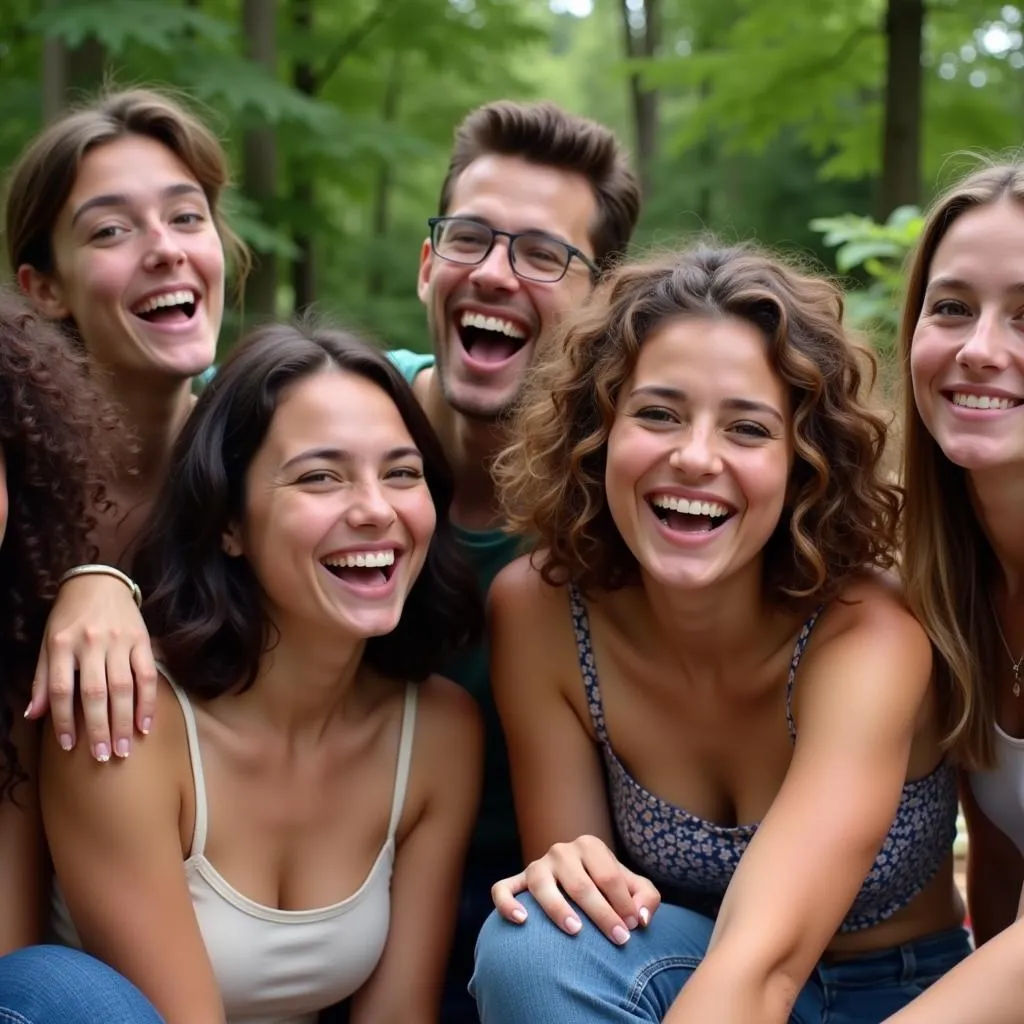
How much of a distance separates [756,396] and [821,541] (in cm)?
33

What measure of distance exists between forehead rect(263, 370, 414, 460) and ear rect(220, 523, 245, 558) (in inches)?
6.8

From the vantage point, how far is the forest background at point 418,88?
755 centimetres

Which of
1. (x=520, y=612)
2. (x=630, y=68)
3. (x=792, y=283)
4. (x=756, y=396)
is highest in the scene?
(x=630, y=68)

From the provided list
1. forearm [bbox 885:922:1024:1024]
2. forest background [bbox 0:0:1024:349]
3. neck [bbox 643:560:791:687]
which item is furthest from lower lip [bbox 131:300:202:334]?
forest background [bbox 0:0:1024:349]

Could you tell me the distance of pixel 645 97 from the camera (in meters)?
13.3

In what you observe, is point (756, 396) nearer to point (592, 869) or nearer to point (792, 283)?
point (792, 283)

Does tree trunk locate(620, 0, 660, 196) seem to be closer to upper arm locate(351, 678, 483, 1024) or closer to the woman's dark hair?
the woman's dark hair

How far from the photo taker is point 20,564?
2.50 m

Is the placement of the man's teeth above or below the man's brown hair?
below

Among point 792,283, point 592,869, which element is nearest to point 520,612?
point 592,869

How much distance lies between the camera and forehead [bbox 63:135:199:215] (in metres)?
3.26

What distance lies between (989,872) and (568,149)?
1976 millimetres

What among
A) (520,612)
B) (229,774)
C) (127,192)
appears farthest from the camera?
(127,192)

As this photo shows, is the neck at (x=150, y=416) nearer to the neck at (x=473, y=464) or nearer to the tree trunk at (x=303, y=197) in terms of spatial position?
the neck at (x=473, y=464)
